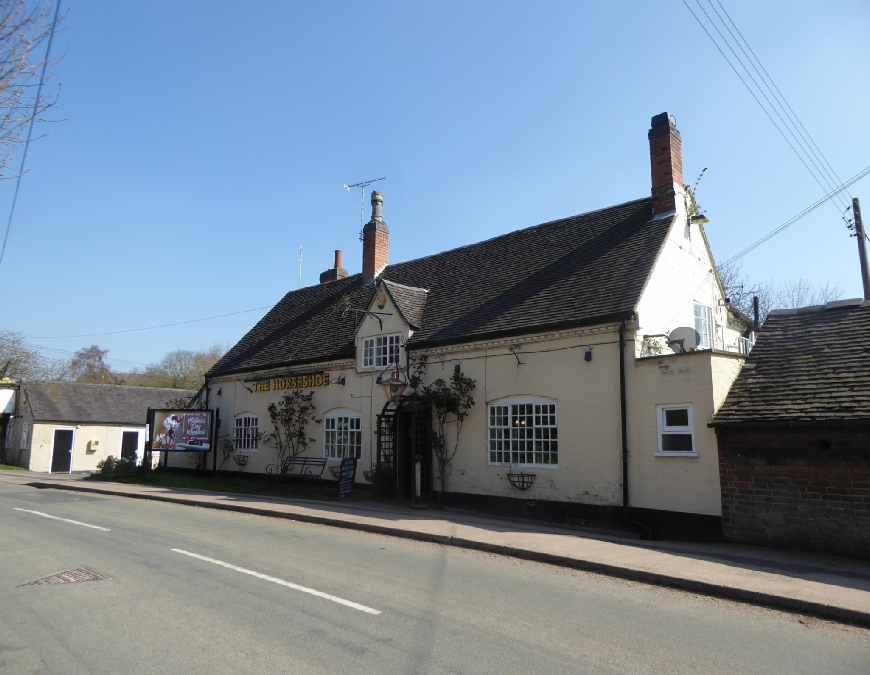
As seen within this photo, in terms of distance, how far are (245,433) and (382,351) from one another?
7818 mm

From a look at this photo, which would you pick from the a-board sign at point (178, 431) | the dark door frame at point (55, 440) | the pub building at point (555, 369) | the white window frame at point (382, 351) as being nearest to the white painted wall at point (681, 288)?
the pub building at point (555, 369)

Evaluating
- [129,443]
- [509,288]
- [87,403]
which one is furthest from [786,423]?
[87,403]

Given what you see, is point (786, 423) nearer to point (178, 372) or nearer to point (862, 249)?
point (862, 249)

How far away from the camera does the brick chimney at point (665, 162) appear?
16.0 metres

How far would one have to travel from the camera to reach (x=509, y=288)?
57.0 ft

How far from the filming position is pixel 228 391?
24.8 m

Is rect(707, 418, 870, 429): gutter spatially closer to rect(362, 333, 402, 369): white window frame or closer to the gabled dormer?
the gabled dormer

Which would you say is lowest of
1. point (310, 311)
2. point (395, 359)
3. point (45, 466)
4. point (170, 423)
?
point (45, 466)

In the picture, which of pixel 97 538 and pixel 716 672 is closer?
pixel 716 672

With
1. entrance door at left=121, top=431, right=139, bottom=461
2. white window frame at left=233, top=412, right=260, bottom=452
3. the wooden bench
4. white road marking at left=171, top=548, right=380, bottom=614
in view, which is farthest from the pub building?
entrance door at left=121, top=431, right=139, bottom=461

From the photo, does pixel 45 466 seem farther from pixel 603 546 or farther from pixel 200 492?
pixel 603 546

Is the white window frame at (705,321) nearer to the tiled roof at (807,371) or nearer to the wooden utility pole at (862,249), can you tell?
the tiled roof at (807,371)

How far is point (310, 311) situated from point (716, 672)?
2182 centimetres

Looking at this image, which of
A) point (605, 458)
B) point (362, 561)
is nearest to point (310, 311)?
point (605, 458)
